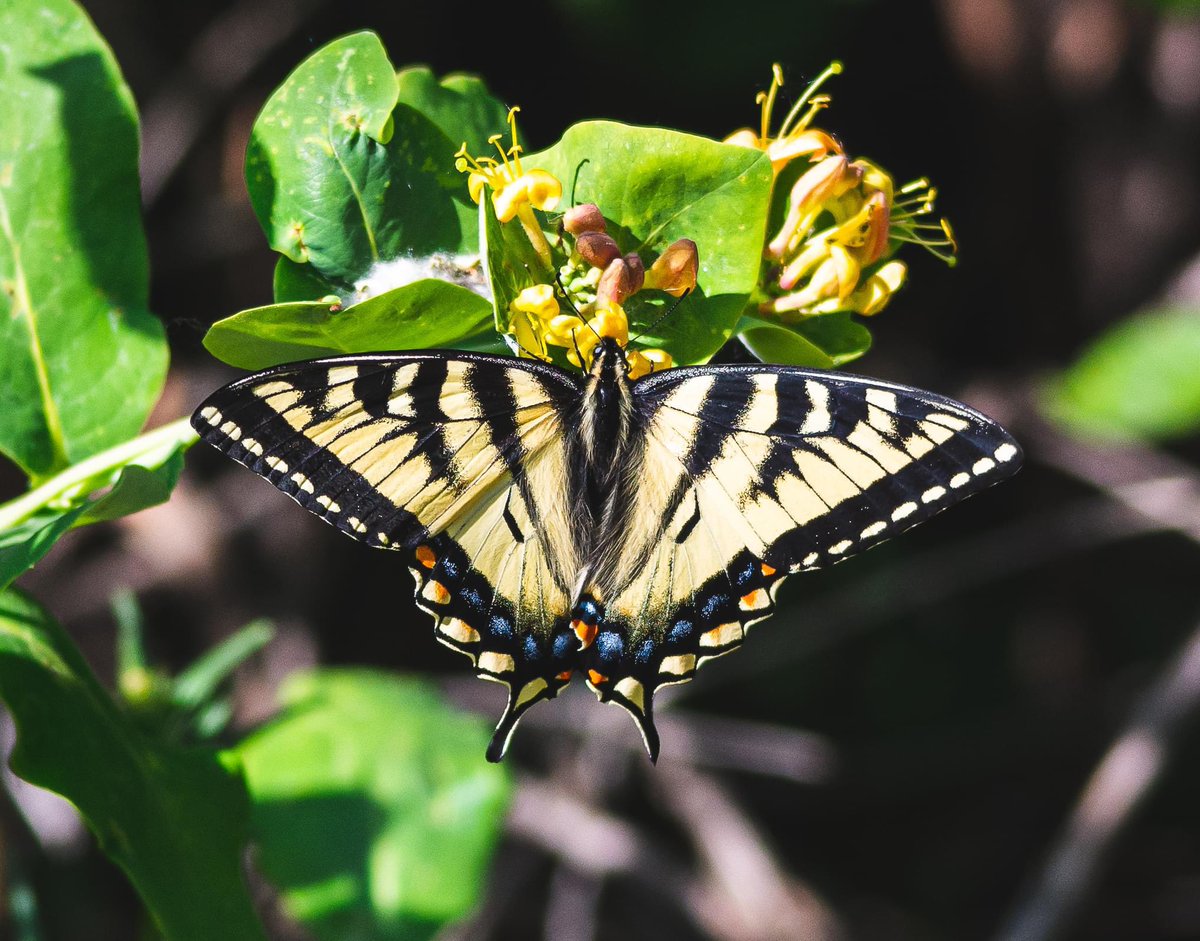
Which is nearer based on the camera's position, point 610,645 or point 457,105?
point 457,105

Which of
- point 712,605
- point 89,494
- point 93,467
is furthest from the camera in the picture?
point 712,605

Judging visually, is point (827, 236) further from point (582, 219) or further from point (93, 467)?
point (93, 467)

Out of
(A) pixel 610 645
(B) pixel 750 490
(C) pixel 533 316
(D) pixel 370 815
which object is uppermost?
(C) pixel 533 316

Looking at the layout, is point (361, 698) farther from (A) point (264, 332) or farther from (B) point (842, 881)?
(B) point (842, 881)

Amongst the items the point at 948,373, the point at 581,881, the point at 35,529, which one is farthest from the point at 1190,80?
the point at 35,529

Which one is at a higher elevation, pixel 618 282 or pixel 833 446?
pixel 618 282

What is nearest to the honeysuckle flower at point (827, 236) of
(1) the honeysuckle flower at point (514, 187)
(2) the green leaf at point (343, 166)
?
(1) the honeysuckle flower at point (514, 187)

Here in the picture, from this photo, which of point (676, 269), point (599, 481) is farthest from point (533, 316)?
point (599, 481)

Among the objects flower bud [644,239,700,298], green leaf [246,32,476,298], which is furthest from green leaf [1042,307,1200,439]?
green leaf [246,32,476,298]
